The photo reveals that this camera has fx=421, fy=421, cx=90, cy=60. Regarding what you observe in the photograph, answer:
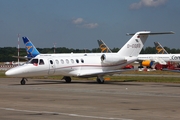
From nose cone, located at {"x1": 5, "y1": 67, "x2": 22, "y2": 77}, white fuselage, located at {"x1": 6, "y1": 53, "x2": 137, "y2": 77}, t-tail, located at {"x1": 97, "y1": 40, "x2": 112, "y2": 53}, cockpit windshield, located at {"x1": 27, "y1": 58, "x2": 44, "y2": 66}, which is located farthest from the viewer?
t-tail, located at {"x1": 97, "y1": 40, "x2": 112, "y2": 53}

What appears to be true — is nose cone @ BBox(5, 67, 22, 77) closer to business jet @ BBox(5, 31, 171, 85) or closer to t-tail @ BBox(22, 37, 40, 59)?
business jet @ BBox(5, 31, 171, 85)

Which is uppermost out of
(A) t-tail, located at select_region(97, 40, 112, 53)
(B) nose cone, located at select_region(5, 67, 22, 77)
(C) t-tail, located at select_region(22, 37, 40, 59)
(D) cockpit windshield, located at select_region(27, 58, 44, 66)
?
(A) t-tail, located at select_region(97, 40, 112, 53)

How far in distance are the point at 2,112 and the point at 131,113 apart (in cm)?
466

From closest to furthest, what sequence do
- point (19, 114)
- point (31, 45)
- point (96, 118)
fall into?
1. point (96, 118)
2. point (19, 114)
3. point (31, 45)

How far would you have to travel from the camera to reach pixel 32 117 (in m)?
13.9

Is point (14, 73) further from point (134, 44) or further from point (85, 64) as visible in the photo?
point (134, 44)

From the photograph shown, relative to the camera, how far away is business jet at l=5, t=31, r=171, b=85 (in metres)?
34.5

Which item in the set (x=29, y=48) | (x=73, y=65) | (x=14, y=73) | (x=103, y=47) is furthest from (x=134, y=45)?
(x=103, y=47)

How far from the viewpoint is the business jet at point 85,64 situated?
113 ft

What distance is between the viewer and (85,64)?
37.4 meters

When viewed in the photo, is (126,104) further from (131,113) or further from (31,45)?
(31,45)

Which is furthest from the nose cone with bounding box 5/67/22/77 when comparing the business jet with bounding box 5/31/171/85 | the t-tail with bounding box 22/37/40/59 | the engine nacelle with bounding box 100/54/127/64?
the t-tail with bounding box 22/37/40/59

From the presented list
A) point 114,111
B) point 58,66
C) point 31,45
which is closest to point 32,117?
point 114,111

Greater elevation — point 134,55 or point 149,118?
point 134,55
